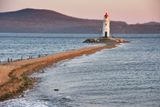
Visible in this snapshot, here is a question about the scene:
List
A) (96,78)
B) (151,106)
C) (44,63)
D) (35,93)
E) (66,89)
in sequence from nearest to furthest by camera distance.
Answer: (151,106) < (35,93) < (66,89) < (96,78) < (44,63)

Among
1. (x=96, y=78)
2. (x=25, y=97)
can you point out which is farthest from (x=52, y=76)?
(x=25, y=97)

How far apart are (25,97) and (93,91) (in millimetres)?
4521

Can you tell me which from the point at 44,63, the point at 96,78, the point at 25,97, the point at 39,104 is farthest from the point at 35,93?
the point at 44,63

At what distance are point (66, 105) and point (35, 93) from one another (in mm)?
4468

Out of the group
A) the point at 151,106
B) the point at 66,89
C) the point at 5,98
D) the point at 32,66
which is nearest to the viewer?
the point at 151,106

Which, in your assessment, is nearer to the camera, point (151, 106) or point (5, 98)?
point (151, 106)

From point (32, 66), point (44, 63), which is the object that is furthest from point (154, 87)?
point (44, 63)

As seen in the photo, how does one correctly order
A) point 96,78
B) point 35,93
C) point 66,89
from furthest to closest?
point 96,78 → point 66,89 → point 35,93

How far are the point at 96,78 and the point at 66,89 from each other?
22.5ft

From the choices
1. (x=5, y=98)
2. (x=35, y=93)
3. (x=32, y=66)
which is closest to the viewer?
(x=5, y=98)

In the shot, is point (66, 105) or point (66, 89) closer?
point (66, 105)

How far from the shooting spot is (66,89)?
93.4ft

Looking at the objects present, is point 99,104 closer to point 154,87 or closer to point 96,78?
point 154,87

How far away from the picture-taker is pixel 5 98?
77.8 ft
